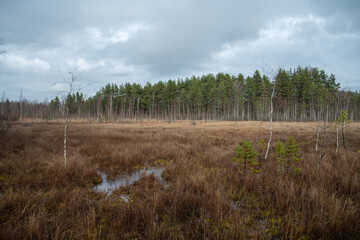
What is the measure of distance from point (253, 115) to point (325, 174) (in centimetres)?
6030

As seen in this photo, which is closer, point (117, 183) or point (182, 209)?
point (182, 209)

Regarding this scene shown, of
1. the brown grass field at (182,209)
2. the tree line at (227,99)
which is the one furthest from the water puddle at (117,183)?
the tree line at (227,99)

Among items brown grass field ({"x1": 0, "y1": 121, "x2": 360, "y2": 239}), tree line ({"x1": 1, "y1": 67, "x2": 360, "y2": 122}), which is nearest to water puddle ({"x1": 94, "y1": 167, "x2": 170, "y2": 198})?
brown grass field ({"x1": 0, "y1": 121, "x2": 360, "y2": 239})

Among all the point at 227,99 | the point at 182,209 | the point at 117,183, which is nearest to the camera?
the point at 182,209

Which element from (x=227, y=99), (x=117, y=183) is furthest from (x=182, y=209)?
(x=227, y=99)

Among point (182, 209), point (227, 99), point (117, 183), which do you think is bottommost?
point (117, 183)

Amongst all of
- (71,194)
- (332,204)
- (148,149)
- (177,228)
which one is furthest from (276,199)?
(148,149)

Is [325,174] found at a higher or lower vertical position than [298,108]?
lower

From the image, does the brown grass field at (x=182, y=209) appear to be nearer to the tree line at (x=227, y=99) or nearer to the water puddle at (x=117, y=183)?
the water puddle at (x=117, y=183)

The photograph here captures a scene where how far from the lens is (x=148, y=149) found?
33.3 ft

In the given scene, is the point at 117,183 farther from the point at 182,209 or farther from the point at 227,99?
the point at 227,99

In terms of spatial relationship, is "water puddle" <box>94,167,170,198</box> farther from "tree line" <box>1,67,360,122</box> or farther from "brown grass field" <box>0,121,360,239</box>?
"tree line" <box>1,67,360,122</box>

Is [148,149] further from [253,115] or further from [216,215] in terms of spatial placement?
[253,115]

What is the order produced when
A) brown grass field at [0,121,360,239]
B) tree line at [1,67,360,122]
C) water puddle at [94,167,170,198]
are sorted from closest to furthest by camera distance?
brown grass field at [0,121,360,239], water puddle at [94,167,170,198], tree line at [1,67,360,122]
